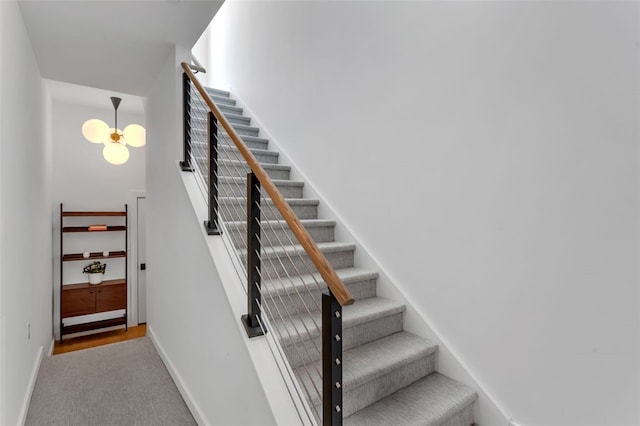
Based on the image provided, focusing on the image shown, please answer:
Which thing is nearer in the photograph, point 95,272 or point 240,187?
point 240,187

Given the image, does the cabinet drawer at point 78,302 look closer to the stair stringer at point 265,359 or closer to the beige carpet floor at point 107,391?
the beige carpet floor at point 107,391

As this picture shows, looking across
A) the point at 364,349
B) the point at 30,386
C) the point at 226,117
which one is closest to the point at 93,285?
the point at 30,386

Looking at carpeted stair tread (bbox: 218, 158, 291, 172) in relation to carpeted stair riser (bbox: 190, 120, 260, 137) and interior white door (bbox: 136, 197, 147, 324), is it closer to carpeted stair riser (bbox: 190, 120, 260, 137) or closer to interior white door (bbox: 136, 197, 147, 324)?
carpeted stair riser (bbox: 190, 120, 260, 137)

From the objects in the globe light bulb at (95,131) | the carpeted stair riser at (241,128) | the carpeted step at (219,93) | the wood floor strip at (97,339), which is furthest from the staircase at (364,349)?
the wood floor strip at (97,339)

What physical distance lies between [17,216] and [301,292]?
1758mm

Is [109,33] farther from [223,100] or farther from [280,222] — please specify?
[223,100]

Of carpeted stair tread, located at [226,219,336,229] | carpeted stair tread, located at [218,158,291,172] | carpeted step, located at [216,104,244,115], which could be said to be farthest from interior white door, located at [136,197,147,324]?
carpeted stair tread, located at [226,219,336,229]

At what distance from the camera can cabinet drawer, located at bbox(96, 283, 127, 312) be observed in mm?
4914

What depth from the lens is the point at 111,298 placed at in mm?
5000

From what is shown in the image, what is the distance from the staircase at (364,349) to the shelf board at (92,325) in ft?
12.6

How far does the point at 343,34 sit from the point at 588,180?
2.06 meters

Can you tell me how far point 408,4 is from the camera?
84.9 inches

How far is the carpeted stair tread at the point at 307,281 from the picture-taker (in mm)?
1917

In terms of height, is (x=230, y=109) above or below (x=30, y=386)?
above
